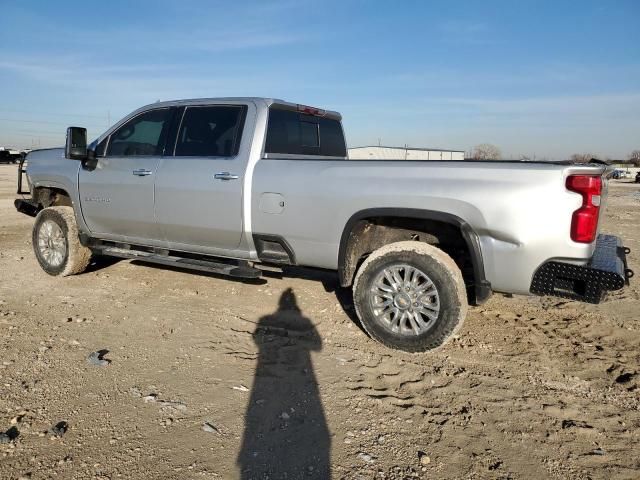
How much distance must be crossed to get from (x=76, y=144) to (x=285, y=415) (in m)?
3.96

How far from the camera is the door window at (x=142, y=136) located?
5.31m

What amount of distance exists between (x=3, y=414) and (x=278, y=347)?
6.37 feet

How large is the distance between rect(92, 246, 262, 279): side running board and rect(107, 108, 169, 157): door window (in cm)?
108

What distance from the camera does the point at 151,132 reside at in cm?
540

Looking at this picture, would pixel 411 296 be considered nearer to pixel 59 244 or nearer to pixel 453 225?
pixel 453 225

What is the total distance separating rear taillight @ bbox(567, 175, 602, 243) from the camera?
10.8 ft

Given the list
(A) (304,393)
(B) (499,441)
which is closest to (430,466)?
(B) (499,441)

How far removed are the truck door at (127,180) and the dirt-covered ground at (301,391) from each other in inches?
31.3

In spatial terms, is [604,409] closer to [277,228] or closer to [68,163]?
[277,228]

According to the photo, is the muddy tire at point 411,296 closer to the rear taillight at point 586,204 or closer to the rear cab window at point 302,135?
the rear taillight at point 586,204

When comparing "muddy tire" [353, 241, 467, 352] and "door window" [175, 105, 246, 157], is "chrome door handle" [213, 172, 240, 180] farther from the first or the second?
"muddy tire" [353, 241, 467, 352]

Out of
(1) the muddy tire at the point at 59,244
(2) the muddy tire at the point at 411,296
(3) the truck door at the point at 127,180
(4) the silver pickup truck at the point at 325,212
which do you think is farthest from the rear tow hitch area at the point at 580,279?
(1) the muddy tire at the point at 59,244

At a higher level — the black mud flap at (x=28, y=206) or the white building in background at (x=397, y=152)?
the white building in background at (x=397, y=152)

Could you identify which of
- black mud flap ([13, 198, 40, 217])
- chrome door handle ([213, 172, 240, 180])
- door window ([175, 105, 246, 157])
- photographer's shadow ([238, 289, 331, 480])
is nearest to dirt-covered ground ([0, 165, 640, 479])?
photographer's shadow ([238, 289, 331, 480])
